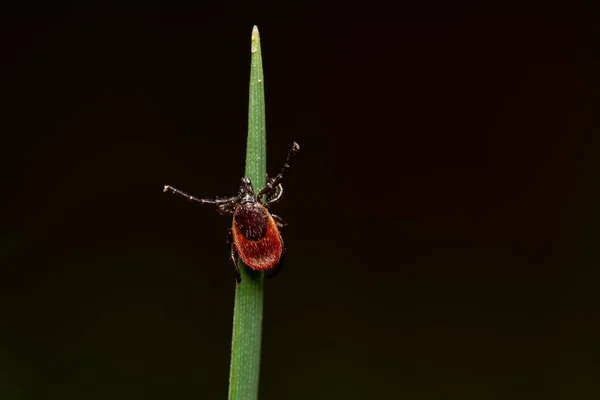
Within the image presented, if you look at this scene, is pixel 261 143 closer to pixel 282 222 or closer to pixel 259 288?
pixel 259 288

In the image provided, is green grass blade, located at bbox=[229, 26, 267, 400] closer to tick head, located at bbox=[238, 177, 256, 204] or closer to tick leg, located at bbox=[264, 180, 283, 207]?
tick head, located at bbox=[238, 177, 256, 204]

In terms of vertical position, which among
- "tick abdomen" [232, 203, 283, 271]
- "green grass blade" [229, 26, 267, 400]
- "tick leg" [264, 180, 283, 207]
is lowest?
"green grass blade" [229, 26, 267, 400]

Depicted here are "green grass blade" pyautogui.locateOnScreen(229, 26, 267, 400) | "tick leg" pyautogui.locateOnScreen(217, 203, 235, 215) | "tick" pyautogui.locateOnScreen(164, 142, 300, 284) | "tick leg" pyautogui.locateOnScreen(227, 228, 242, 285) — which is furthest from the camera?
"tick leg" pyautogui.locateOnScreen(217, 203, 235, 215)

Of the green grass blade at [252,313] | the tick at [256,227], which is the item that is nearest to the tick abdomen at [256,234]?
the tick at [256,227]

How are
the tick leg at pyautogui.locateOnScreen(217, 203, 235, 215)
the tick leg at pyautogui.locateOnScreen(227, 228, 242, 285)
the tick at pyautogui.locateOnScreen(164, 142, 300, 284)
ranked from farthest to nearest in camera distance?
the tick leg at pyautogui.locateOnScreen(217, 203, 235, 215) → the tick at pyautogui.locateOnScreen(164, 142, 300, 284) → the tick leg at pyautogui.locateOnScreen(227, 228, 242, 285)

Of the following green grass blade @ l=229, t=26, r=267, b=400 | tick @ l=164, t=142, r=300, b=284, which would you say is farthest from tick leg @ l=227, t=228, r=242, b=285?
green grass blade @ l=229, t=26, r=267, b=400

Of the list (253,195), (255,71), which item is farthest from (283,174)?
(255,71)

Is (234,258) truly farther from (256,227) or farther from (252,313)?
(252,313)
